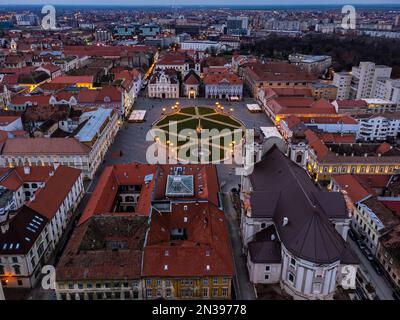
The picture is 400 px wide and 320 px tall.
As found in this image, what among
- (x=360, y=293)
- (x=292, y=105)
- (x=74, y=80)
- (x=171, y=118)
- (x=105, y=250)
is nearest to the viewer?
(x=105, y=250)

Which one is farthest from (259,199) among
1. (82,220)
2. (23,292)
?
(23,292)

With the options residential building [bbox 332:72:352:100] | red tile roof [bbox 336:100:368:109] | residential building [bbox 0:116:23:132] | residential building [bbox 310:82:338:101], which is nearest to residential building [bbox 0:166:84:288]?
residential building [bbox 0:116:23:132]

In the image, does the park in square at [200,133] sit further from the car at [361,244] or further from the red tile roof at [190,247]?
the car at [361,244]

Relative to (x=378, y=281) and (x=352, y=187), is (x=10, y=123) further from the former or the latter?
(x=378, y=281)

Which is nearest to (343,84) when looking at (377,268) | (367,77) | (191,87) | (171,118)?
(367,77)

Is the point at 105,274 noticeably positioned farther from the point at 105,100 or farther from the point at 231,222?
the point at 105,100
